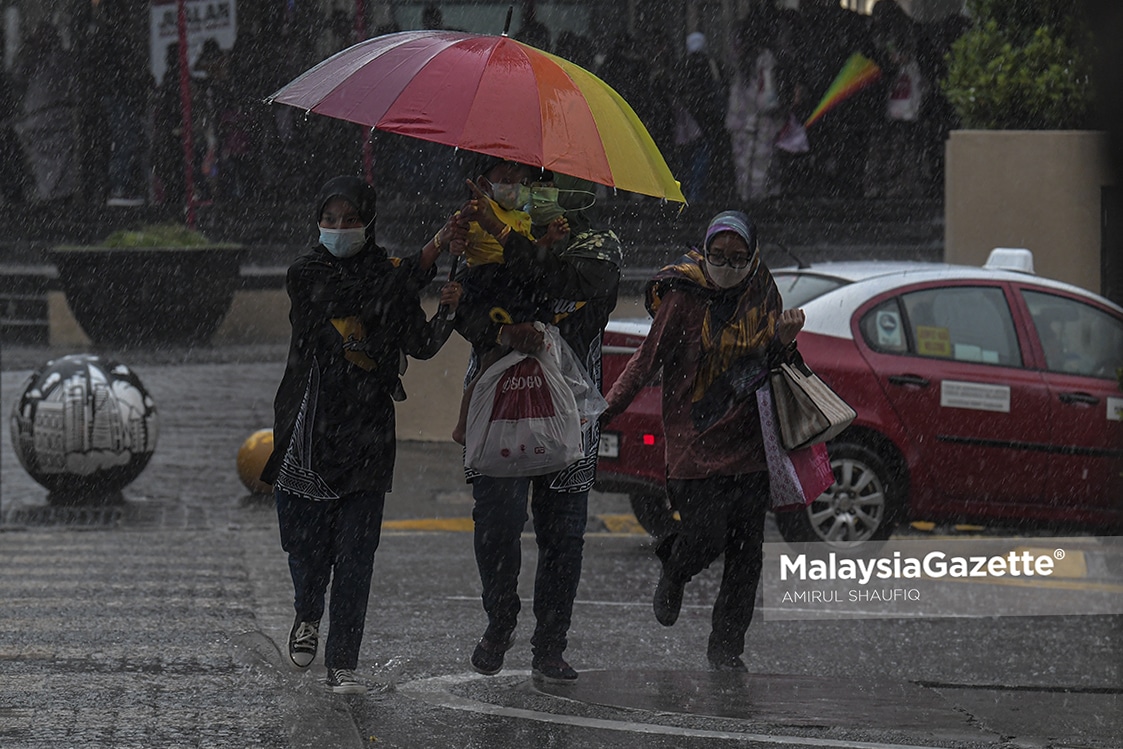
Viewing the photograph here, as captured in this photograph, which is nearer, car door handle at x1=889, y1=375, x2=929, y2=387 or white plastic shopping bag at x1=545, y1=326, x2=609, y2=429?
white plastic shopping bag at x1=545, y1=326, x2=609, y2=429

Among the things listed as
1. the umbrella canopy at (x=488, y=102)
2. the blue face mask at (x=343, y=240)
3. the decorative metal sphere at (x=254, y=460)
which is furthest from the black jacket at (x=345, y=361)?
the decorative metal sphere at (x=254, y=460)

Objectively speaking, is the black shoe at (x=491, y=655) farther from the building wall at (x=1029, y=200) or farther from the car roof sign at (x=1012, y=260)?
the building wall at (x=1029, y=200)

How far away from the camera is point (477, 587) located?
893 centimetres

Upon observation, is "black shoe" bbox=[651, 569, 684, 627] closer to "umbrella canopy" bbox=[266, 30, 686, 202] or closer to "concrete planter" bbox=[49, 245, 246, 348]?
"umbrella canopy" bbox=[266, 30, 686, 202]

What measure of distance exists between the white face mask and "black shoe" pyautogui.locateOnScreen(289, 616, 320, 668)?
1813 millimetres

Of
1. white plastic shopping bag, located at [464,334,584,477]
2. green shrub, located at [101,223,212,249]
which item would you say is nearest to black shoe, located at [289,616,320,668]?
white plastic shopping bag, located at [464,334,584,477]

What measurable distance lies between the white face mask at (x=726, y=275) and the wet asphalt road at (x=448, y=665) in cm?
136

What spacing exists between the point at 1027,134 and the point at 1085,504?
4.69m

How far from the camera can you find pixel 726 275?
671cm

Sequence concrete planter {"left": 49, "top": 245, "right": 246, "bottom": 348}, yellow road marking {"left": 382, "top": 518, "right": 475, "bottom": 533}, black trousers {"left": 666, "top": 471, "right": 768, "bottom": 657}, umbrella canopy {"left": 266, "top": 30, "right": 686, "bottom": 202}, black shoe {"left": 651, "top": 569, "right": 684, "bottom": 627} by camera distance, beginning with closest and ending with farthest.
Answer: umbrella canopy {"left": 266, "top": 30, "right": 686, "bottom": 202} < black trousers {"left": 666, "top": 471, "right": 768, "bottom": 657} < black shoe {"left": 651, "top": 569, "right": 684, "bottom": 627} < yellow road marking {"left": 382, "top": 518, "right": 475, "bottom": 533} < concrete planter {"left": 49, "top": 245, "right": 246, "bottom": 348}

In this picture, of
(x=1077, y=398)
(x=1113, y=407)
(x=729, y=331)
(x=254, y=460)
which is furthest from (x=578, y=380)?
(x=254, y=460)

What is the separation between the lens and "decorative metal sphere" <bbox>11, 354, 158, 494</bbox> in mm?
11320
